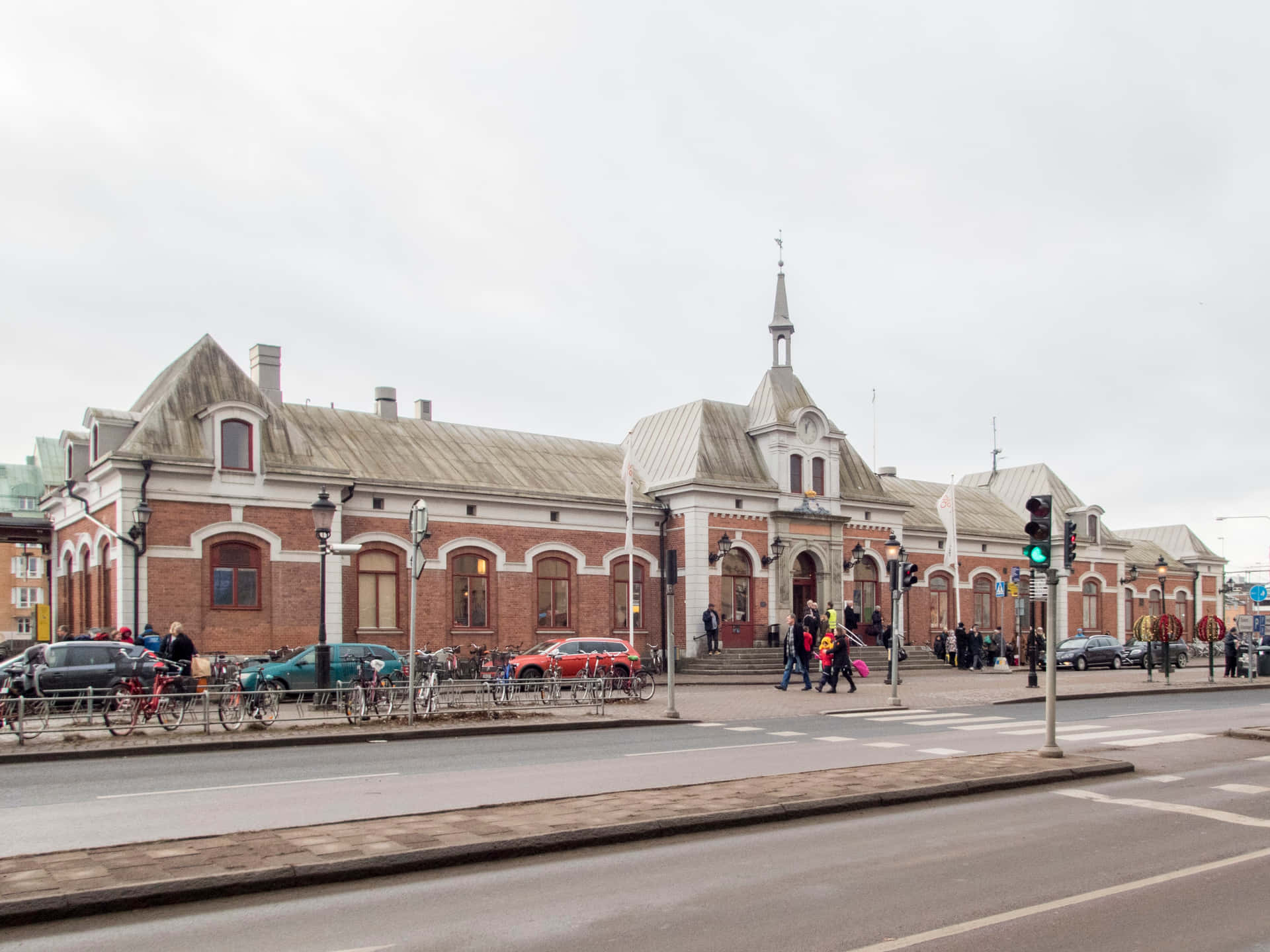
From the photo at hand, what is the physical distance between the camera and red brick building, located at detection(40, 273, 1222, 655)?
28.8 meters

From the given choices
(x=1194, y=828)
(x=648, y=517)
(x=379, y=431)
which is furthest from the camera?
(x=648, y=517)

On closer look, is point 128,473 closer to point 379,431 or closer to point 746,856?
point 379,431

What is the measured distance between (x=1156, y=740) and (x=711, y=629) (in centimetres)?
2125

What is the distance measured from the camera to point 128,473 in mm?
27750

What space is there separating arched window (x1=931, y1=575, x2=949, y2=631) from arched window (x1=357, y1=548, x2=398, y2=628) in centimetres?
2458

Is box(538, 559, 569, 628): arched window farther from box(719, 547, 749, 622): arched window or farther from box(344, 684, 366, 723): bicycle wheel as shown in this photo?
box(344, 684, 366, 723): bicycle wheel

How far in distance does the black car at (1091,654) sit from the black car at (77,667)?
33.9 meters

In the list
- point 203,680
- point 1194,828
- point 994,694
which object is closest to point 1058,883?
point 1194,828

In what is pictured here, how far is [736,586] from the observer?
38469 millimetres

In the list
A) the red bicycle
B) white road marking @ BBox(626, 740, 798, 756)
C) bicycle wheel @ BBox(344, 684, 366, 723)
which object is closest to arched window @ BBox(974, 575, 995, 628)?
white road marking @ BBox(626, 740, 798, 756)

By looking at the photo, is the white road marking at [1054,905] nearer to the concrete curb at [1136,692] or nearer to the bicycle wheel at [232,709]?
the bicycle wheel at [232,709]

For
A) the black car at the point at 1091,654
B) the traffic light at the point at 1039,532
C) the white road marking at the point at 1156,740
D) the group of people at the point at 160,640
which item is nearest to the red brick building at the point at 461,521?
the group of people at the point at 160,640

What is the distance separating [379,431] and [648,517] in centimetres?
962

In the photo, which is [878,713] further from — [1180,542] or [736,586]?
[1180,542]
